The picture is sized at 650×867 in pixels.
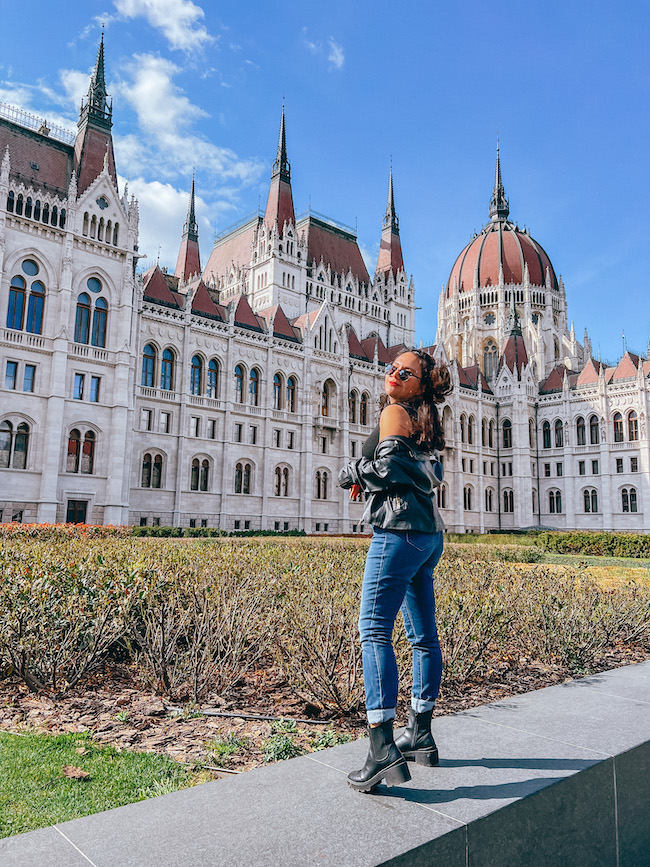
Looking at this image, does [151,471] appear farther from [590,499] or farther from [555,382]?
[555,382]

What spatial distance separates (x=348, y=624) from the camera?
18.2 feet

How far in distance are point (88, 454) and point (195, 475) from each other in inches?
290

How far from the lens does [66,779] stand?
3717 mm

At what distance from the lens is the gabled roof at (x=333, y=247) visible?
5806 centimetres

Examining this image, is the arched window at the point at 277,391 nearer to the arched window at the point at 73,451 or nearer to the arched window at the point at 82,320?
the arched window at the point at 82,320

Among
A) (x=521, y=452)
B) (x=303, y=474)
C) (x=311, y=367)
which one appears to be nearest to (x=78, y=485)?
(x=303, y=474)

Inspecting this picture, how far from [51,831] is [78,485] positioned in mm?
29968

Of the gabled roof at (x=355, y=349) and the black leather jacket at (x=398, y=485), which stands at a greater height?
the gabled roof at (x=355, y=349)

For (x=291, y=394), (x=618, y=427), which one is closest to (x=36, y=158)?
(x=291, y=394)

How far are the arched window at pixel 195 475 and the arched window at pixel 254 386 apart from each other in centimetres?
608

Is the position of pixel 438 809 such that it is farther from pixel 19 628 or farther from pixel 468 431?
pixel 468 431

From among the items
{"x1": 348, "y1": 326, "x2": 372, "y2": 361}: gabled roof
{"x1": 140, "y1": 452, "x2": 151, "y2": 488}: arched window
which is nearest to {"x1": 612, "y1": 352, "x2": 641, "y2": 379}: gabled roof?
{"x1": 348, "y1": 326, "x2": 372, "y2": 361}: gabled roof

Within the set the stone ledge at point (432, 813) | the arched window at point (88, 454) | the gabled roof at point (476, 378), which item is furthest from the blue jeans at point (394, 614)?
the gabled roof at point (476, 378)

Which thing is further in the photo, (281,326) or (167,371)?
(281,326)
